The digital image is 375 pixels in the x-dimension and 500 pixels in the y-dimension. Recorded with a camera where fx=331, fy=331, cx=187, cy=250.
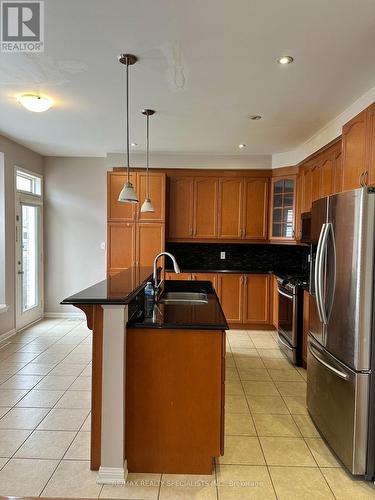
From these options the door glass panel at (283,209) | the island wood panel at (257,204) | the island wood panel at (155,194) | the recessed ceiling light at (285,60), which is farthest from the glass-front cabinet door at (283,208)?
the recessed ceiling light at (285,60)

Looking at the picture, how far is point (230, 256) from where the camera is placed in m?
5.55

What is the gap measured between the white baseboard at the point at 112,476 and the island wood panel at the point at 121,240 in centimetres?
328

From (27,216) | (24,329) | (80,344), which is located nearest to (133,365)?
(80,344)

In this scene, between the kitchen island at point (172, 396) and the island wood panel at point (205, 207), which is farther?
the island wood panel at point (205, 207)

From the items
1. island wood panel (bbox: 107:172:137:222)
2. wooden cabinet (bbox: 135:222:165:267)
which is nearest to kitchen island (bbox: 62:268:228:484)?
wooden cabinet (bbox: 135:222:165:267)

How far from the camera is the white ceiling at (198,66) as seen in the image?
1836 mm

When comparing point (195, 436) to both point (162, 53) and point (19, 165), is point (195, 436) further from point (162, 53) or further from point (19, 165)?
point (19, 165)

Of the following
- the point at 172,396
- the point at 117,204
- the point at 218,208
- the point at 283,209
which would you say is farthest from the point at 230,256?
the point at 172,396

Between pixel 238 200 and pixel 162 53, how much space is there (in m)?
3.14

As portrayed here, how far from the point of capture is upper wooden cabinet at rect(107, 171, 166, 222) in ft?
16.2

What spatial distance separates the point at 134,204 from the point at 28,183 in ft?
5.83

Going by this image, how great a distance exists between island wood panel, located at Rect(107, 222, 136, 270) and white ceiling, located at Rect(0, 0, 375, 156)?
4.74 feet

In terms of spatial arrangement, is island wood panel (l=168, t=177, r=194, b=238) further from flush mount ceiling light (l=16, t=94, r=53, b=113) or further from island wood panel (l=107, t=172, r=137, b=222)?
flush mount ceiling light (l=16, t=94, r=53, b=113)

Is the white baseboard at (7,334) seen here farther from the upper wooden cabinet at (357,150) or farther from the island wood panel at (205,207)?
the upper wooden cabinet at (357,150)
